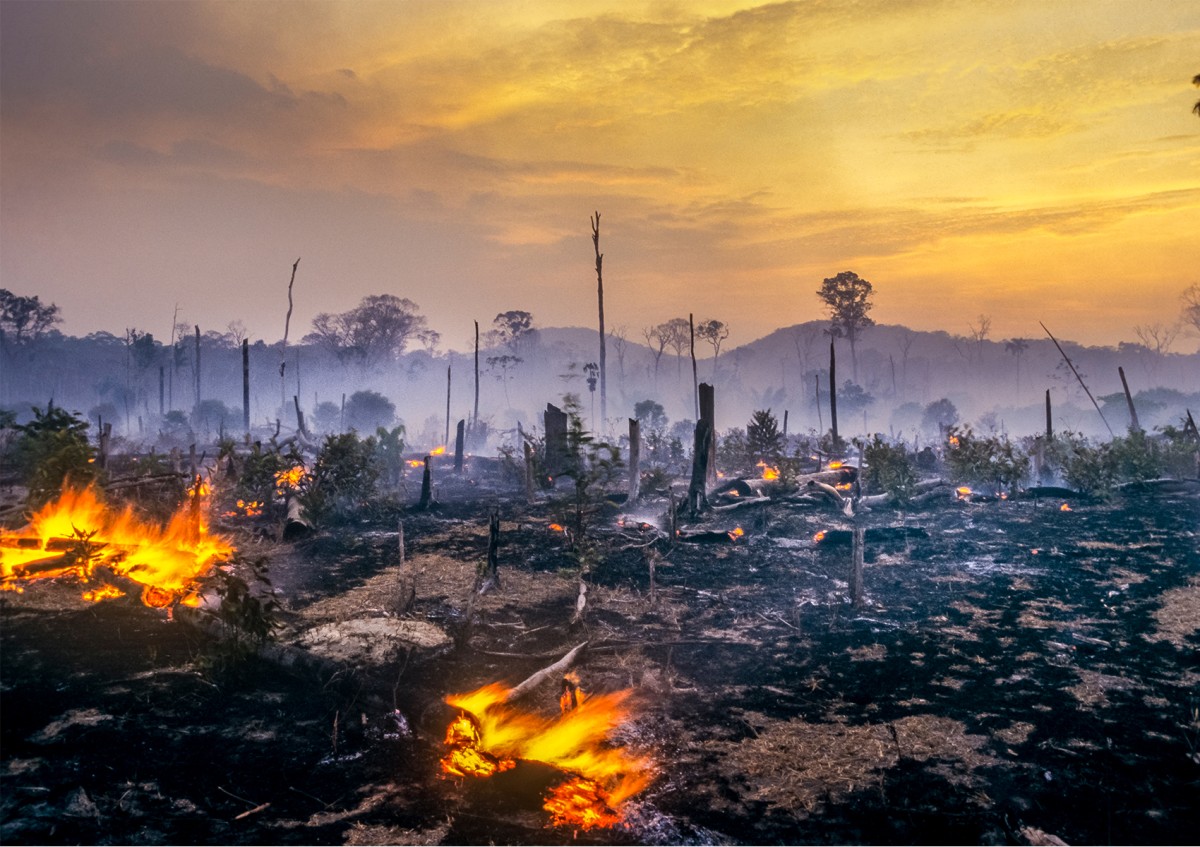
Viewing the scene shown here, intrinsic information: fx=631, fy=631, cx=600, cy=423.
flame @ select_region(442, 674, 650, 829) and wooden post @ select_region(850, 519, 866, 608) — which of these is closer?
flame @ select_region(442, 674, 650, 829)

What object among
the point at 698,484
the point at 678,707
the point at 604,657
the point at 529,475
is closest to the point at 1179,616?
the point at 678,707

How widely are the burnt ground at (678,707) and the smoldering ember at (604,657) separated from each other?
37 mm

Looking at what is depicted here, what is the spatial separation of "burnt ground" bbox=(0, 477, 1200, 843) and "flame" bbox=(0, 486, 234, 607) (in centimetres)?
52

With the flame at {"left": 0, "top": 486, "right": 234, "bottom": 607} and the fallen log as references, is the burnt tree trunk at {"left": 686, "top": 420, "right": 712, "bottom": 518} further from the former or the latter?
the flame at {"left": 0, "top": 486, "right": 234, "bottom": 607}

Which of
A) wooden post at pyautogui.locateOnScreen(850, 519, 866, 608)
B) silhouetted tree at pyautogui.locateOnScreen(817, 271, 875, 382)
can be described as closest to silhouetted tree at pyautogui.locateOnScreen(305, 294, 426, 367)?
silhouetted tree at pyautogui.locateOnScreen(817, 271, 875, 382)

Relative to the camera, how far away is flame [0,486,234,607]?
9516 millimetres

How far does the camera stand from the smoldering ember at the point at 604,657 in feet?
16.6

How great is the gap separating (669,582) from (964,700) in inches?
228

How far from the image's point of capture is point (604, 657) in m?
8.51

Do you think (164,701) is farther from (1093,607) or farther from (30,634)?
(1093,607)

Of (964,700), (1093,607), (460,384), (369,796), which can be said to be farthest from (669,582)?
(460,384)

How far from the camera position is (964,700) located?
7082 mm

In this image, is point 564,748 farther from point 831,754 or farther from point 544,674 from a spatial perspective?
point 831,754

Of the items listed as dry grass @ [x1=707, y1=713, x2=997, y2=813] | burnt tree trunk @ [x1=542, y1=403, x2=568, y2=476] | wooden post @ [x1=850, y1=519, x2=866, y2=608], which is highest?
burnt tree trunk @ [x1=542, y1=403, x2=568, y2=476]
